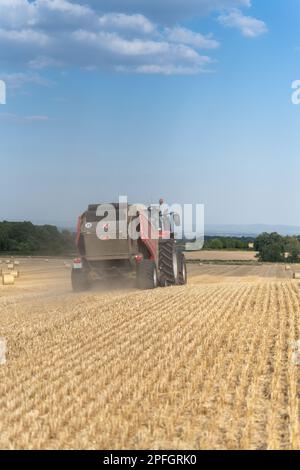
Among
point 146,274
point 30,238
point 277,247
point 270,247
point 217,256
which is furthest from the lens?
point 30,238

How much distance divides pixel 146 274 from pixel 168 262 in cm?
207

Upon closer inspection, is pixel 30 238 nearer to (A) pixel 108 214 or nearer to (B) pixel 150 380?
(A) pixel 108 214

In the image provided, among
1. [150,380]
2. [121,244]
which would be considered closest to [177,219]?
[121,244]

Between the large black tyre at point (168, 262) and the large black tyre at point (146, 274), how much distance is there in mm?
1289

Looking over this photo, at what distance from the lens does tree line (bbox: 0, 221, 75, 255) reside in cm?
7786

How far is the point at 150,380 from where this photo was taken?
25.0 ft

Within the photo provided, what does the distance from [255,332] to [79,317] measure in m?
4.05

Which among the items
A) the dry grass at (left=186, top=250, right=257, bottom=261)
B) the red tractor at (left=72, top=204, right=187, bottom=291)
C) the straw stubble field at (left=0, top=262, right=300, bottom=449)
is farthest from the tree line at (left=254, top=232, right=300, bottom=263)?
the straw stubble field at (left=0, top=262, right=300, bottom=449)

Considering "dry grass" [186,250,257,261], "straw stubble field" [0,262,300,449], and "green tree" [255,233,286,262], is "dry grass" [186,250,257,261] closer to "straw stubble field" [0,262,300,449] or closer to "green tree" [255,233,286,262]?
"green tree" [255,233,286,262]

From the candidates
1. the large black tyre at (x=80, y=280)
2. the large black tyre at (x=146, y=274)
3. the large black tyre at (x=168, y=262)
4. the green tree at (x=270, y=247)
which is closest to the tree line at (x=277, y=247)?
the green tree at (x=270, y=247)

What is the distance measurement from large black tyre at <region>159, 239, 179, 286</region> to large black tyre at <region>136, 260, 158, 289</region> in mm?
1289

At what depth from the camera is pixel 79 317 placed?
13.4 meters
